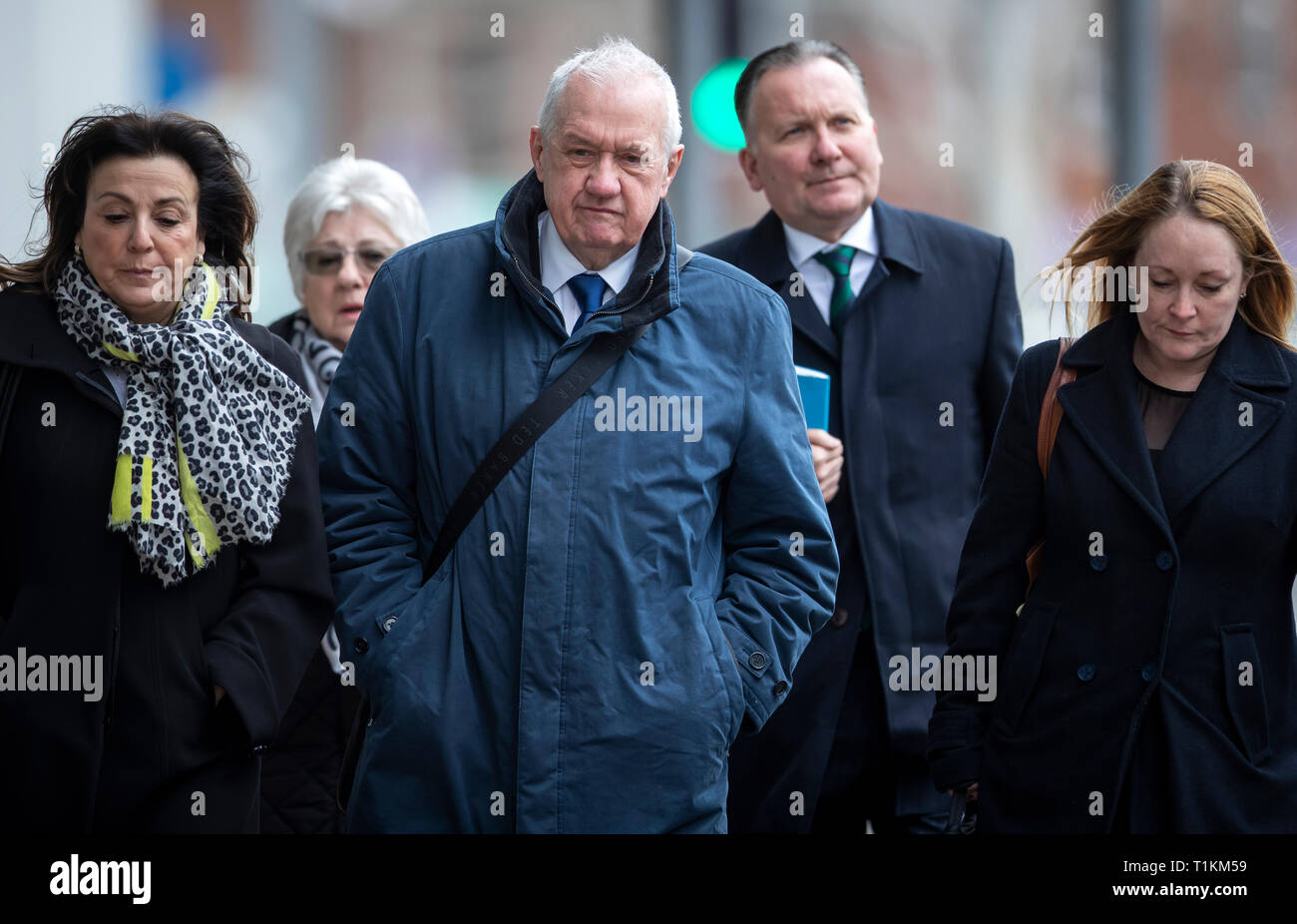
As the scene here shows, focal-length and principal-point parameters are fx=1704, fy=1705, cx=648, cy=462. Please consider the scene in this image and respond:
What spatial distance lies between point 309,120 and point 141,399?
17.1 feet

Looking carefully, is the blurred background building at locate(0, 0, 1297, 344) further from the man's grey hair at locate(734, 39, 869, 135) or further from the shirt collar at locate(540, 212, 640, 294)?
the shirt collar at locate(540, 212, 640, 294)

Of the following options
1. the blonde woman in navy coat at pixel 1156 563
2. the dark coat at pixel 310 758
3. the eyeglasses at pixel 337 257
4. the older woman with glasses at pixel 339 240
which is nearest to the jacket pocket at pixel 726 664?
the blonde woman in navy coat at pixel 1156 563

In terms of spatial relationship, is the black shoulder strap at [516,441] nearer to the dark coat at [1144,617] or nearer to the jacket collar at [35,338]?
the jacket collar at [35,338]

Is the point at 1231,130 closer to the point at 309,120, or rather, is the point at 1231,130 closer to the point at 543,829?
the point at 309,120

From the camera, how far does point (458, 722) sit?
3.22 m

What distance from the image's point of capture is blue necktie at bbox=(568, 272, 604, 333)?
3.42 metres

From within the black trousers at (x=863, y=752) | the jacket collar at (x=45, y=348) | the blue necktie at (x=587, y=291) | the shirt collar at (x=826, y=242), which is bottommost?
the black trousers at (x=863, y=752)

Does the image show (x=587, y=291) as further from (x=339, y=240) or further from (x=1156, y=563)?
(x=339, y=240)

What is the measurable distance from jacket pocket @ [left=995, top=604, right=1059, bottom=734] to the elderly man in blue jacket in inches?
16.2

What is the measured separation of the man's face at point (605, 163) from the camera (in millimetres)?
3377

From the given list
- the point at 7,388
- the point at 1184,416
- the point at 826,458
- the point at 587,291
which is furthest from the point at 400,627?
the point at 1184,416

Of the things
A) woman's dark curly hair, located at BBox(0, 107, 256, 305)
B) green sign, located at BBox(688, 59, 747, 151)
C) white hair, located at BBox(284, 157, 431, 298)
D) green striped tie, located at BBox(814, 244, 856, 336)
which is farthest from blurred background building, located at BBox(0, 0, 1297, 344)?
woman's dark curly hair, located at BBox(0, 107, 256, 305)

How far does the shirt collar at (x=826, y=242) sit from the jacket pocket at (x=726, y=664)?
4.65ft
